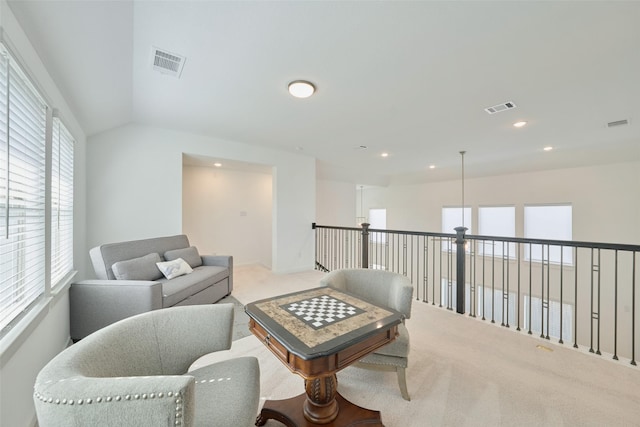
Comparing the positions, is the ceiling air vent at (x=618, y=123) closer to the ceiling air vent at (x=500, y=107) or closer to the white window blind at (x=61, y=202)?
the ceiling air vent at (x=500, y=107)

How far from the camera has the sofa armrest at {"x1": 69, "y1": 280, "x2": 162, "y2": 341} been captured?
7.47ft

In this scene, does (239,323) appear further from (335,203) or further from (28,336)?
(335,203)

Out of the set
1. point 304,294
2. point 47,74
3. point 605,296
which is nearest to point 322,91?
point 304,294

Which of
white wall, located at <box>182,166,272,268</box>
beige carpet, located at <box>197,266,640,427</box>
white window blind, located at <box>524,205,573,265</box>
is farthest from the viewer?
white window blind, located at <box>524,205,573,265</box>

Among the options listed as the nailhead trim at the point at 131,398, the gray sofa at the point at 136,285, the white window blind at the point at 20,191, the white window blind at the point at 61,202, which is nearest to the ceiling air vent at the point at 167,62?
the white window blind at the point at 20,191

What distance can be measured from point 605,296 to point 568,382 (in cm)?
519

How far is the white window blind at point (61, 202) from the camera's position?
6.81ft

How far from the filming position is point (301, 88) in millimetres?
2414

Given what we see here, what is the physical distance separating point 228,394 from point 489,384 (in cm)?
180

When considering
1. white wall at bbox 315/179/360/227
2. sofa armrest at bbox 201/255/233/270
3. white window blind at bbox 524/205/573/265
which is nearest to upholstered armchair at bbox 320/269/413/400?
sofa armrest at bbox 201/255/233/270

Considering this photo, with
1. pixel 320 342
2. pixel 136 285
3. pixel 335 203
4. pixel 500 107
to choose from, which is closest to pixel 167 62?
pixel 136 285

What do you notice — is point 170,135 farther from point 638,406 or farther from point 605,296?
point 605,296

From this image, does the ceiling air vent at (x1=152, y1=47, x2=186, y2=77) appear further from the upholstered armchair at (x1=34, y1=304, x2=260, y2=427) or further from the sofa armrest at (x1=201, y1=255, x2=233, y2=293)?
the sofa armrest at (x1=201, y1=255, x2=233, y2=293)

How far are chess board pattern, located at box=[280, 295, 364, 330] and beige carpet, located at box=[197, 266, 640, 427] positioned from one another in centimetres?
66
